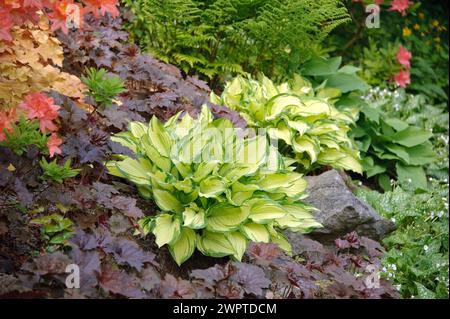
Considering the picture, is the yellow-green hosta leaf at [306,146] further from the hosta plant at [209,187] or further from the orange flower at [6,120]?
the orange flower at [6,120]

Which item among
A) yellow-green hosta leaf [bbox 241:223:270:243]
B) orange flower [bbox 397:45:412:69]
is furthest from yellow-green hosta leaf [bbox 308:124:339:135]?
orange flower [bbox 397:45:412:69]

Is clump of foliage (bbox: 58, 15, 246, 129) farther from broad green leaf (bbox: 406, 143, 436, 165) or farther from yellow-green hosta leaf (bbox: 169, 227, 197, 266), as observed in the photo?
broad green leaf (bbox: 406, 143, 436, 165)

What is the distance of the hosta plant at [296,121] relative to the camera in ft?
12.7

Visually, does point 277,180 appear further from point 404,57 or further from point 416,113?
point 404,57

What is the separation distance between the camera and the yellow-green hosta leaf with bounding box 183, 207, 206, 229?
2.75 m

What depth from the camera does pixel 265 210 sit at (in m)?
2.96

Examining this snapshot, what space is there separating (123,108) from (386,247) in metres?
1.76

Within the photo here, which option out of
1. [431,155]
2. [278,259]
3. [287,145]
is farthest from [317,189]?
[431,155]

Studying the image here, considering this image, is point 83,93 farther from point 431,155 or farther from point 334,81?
point 431,155

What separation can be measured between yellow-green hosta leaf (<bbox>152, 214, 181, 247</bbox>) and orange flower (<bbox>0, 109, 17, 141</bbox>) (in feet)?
2.49

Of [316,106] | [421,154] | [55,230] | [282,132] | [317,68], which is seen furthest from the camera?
[317,68]

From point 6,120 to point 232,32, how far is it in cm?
212

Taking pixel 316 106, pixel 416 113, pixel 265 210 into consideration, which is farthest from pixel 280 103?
pixel 416 113

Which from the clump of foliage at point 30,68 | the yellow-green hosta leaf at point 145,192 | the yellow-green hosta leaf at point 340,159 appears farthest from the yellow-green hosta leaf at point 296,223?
the clump of foliage at point 30,68
